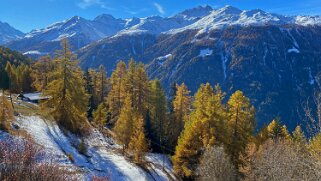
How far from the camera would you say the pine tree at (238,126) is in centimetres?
4862

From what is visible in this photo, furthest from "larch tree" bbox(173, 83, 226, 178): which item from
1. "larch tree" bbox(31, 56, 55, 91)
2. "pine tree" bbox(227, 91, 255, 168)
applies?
"larch tree" bbox(31, 56, 55, 91)

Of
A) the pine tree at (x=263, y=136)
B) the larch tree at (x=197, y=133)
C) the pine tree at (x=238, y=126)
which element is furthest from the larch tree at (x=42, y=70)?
the pine tree at (x=263, y=136)

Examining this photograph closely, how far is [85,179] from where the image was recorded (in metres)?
30.7

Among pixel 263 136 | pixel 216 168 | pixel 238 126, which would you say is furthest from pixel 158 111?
pixel 216 168

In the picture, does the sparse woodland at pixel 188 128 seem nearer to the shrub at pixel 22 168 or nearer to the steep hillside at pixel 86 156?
the steep hillside at pixel 86 156

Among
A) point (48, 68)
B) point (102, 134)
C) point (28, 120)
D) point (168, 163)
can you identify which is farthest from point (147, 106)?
point (48, 68)

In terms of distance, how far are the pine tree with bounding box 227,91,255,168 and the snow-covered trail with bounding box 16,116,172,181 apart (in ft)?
28.4

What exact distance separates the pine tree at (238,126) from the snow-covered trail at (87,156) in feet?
28.4

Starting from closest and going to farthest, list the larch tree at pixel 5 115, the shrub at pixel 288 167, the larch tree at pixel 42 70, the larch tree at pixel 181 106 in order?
the shrub at pixel 288 167, the larch tree at pixel 5 115, the larch tree at pixel 181 106, the larch tree at pixel 42 70

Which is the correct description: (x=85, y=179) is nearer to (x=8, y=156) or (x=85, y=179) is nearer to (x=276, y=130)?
(x=8, y=156)

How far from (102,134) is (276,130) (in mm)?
25909

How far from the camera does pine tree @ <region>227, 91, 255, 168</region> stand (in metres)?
48.6

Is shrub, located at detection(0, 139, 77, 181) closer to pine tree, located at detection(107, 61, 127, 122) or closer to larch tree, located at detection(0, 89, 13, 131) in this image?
larch tree, located at detection(0, 89, 13, 131)

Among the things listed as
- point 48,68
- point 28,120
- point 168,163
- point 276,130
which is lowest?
point 168,163
